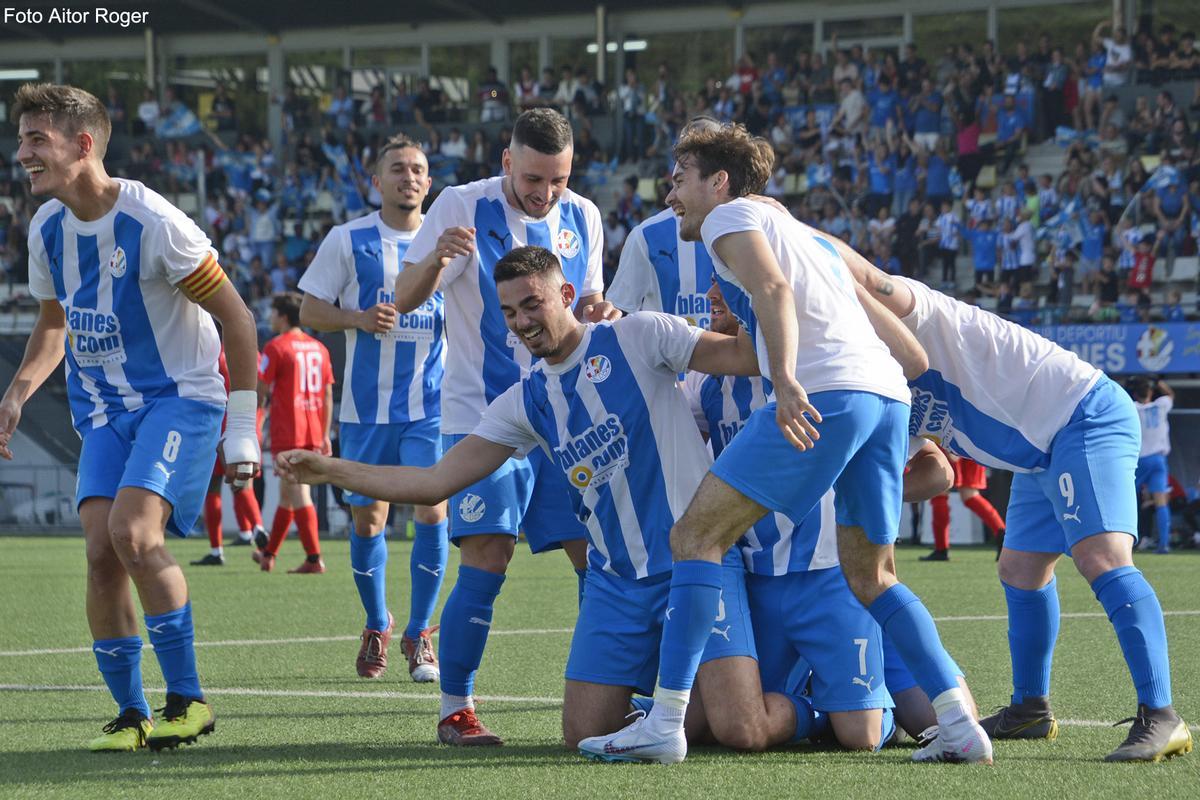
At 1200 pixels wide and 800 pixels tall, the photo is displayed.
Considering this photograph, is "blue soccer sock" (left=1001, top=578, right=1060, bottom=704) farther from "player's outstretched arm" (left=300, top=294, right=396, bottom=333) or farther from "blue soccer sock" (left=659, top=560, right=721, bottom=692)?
"player's outstretched arm" (left=300, top=294, right=396, bottom=333)

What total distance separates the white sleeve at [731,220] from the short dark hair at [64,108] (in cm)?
212

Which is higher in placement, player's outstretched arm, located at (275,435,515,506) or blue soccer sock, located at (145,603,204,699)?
player's outstretched arm, located at (275,435,515,506)

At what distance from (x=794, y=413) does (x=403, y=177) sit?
12.8 ft

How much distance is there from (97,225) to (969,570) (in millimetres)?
10082

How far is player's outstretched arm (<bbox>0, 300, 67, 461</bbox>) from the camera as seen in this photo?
578 centimetres

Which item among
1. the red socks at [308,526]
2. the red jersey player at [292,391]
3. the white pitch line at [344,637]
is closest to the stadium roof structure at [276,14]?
the red jersey player at [292,391]

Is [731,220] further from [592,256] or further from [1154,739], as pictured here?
[1154,739]

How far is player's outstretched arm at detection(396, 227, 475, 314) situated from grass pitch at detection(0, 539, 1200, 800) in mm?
1663

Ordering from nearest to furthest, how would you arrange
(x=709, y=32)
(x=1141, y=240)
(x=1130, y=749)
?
(x=1130, y=749) < (x=1141, y=240) < (x=709, y=32)

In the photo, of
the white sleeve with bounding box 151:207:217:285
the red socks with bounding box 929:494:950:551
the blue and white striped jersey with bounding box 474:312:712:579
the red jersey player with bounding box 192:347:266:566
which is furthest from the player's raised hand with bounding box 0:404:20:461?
the red socks with bounding box 929:494:950:551

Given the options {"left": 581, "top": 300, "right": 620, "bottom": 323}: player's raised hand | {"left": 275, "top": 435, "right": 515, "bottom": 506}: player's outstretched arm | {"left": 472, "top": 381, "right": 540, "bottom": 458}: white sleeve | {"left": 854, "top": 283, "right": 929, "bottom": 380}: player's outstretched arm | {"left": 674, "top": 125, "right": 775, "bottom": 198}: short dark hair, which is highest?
{"left": 674, "top": 125, "right": 775, "bottom": 198}: short dark hair

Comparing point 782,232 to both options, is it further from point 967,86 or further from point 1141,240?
point 967,86

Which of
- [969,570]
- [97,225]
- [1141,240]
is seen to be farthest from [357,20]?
[97,225]

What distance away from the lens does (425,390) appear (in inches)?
317
